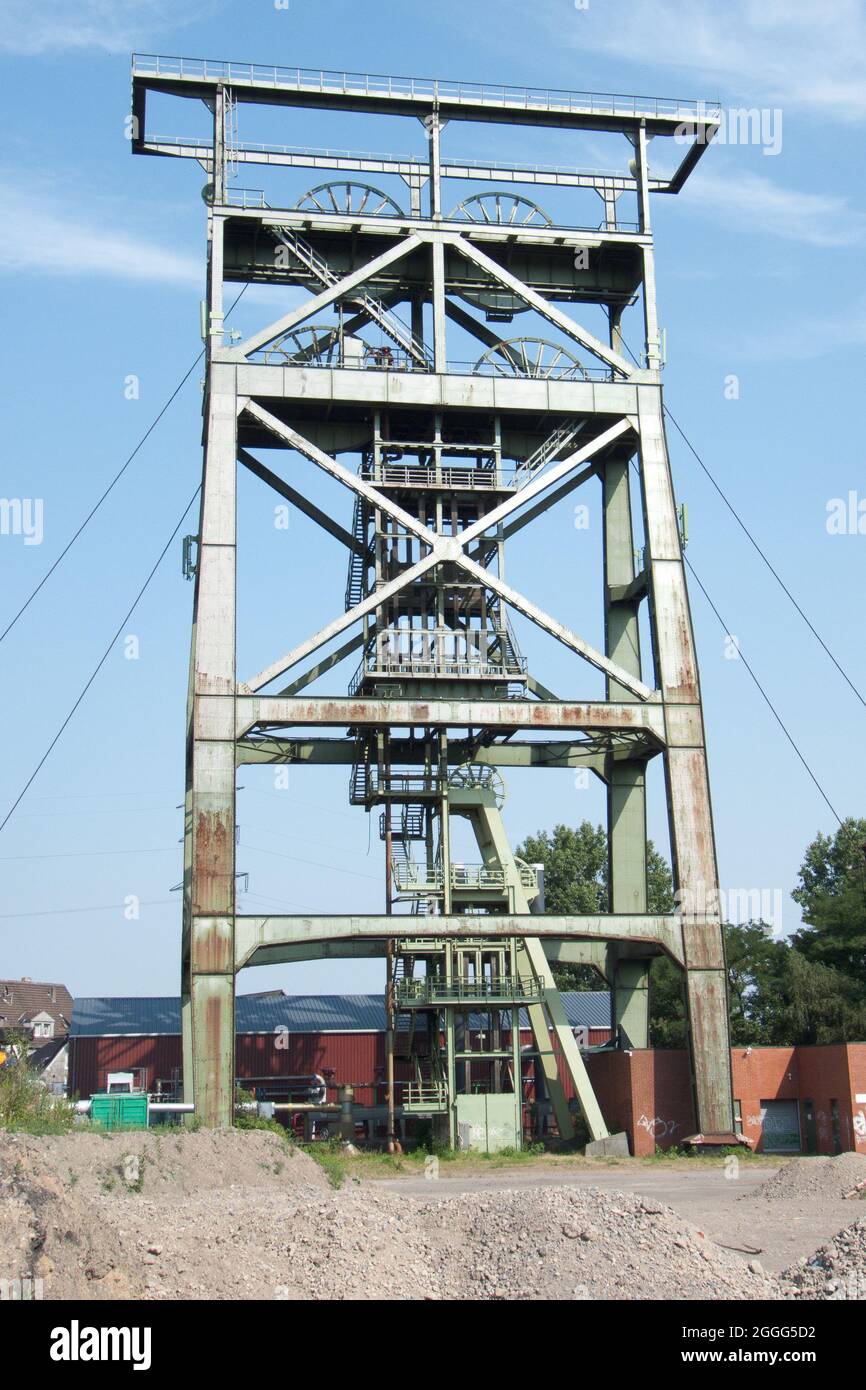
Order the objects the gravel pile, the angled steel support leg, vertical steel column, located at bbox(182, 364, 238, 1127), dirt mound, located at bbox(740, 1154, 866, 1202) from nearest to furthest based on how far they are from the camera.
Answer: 1. the gravel pile
2. dirt mound, located at bbox(740, 1154, 866, 1202)
3. vertical steel column, located at bbox(182, 364, 238, 1127)
4. the angled steel support leg

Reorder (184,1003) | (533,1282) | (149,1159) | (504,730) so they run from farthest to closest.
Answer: (504,730) < (184,1003) < (149,1159) < (533,1282)

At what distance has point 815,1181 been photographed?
2652 centimetres

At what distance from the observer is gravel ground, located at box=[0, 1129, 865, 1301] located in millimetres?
14086

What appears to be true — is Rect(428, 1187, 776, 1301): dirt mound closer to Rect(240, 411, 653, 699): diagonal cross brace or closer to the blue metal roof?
Rect(240, 411, 653, 699): diagonal cross brace

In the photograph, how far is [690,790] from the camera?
118 feet

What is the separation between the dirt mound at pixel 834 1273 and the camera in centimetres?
1477

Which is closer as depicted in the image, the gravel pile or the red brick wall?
the gravel pile

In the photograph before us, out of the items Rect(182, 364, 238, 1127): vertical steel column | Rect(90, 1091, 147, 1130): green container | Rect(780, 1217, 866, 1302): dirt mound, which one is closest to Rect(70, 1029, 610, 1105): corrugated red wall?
Rect(90, 1091, 147, 1130): green container

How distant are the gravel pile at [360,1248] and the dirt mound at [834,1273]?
313 mm

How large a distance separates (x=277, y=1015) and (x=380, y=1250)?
3989 cm

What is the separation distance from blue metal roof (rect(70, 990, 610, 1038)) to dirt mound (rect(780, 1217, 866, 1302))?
1456 inches

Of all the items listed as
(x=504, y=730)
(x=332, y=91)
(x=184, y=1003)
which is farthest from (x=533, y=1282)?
(x=332, y=91)
